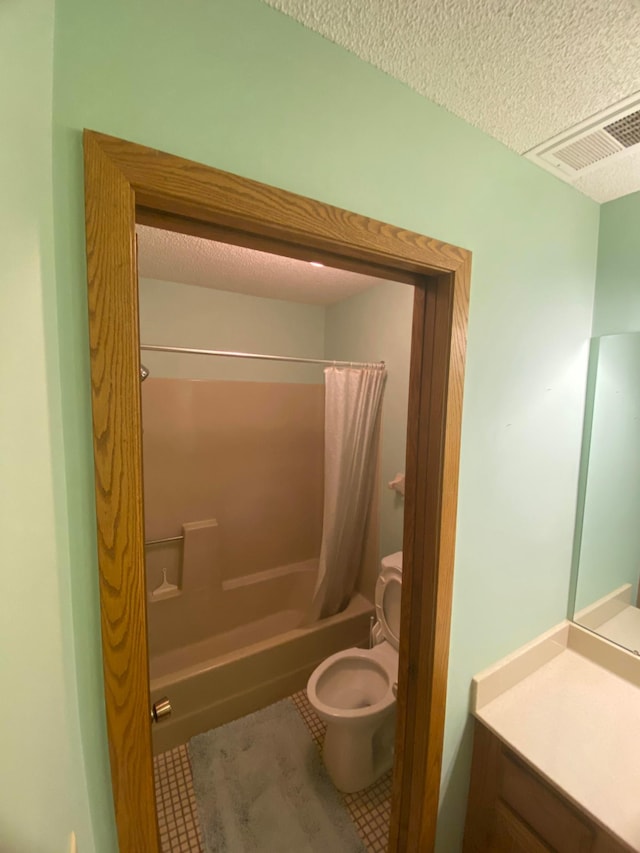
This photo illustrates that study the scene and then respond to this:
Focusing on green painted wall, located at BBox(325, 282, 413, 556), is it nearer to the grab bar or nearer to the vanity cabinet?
the vanity cabinet

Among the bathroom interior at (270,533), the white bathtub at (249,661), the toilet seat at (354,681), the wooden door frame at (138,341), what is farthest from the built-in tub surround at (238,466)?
the wooden door frame at (138,341)

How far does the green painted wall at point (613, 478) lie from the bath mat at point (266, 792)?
4.43ft

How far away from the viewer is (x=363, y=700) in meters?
1.57

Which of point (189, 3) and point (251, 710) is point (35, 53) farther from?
point (251, 710)

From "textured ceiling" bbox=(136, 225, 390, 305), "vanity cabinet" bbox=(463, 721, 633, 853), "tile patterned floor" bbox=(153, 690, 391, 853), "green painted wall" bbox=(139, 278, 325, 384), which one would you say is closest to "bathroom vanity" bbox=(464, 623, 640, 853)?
"vanity cabinet" bbox=(463, 721, 633, 853)

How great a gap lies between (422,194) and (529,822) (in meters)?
1.70

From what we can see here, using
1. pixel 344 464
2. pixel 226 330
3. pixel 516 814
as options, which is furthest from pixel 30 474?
pixel 226 330

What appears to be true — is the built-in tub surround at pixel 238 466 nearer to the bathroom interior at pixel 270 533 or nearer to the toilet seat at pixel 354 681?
the bathroom interior at pixel 270 533

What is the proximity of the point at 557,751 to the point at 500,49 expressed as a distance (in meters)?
1.68

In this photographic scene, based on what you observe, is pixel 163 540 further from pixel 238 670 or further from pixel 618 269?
pixel 618 269

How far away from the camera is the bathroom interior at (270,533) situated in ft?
4.76

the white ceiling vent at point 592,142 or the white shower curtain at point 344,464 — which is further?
the white shower curtain at point 344,464

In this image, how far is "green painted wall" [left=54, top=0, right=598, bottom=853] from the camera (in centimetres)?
48

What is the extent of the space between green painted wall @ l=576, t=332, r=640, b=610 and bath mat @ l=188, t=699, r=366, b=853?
135 centimetres
